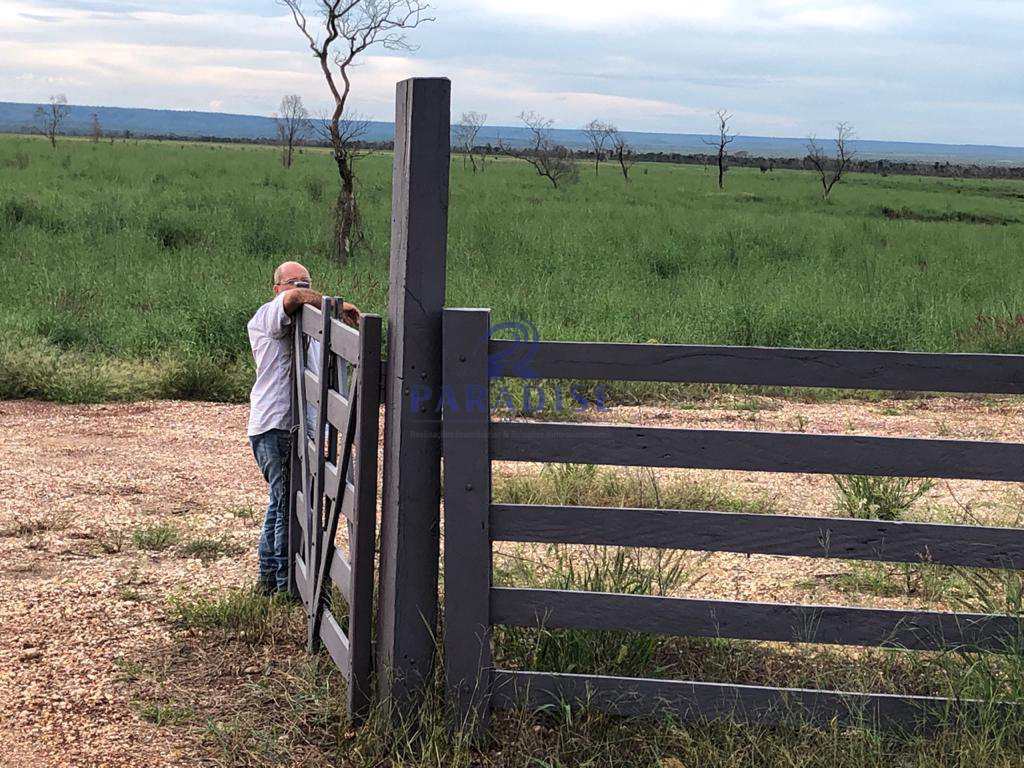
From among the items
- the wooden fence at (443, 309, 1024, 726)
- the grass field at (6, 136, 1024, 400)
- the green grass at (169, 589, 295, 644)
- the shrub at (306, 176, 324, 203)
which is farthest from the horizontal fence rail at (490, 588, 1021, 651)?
the shrub at (306, 176, 324, 203)

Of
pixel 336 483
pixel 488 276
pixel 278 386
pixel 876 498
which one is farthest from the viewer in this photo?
pixel 488 276

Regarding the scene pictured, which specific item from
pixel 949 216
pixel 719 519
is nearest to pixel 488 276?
pixel 719 519

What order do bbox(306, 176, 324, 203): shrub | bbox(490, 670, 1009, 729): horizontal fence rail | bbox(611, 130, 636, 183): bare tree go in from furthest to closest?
bbox(611, 130, 636, 183): bare tree → bbox(306, 176, 324, 203): shrub → bbox(490, 670, 1009, 729): horizontal fence rail

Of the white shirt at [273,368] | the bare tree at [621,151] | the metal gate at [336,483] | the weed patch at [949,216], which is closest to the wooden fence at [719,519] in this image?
the metal gate at [336,483]

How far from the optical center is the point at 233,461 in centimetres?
809

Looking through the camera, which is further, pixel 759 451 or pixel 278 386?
pixel 278 386

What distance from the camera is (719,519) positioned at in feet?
11.6

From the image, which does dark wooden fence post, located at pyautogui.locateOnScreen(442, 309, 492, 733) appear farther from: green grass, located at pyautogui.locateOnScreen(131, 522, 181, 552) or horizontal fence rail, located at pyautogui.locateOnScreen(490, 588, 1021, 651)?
green grass, located at pyautogui.locateOnScreen(131, 522, 181, 552)

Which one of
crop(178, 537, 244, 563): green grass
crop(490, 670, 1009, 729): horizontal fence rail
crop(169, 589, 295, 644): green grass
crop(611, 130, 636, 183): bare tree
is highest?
crop(611, 130, 636, 183): bare tree

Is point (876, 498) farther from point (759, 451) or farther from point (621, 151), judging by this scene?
point (621, 151)

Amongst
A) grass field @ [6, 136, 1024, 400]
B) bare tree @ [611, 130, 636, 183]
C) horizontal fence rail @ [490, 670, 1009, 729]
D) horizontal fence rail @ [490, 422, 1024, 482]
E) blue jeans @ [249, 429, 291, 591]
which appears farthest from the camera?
bare tree @ [611, 130, 636, 183]

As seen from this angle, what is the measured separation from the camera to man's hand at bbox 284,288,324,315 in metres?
4.81

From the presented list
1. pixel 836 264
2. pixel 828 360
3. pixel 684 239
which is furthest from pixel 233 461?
pixel 684 239

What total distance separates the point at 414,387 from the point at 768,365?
117cm
